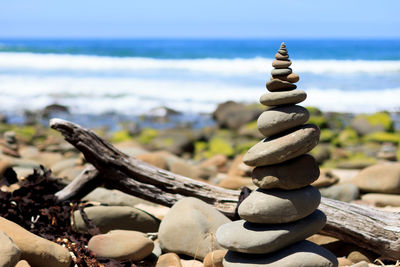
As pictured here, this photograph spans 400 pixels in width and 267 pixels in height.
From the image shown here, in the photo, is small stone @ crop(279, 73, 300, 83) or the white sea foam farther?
the white sea foam

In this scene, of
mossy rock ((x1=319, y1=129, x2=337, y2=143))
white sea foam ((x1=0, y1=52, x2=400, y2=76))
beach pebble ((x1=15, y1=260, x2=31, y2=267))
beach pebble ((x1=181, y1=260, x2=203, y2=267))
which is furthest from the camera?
white sea foam ((x1=0, y1=52, x2=400, y2=76))

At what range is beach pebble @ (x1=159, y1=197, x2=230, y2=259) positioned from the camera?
4988 millimetres

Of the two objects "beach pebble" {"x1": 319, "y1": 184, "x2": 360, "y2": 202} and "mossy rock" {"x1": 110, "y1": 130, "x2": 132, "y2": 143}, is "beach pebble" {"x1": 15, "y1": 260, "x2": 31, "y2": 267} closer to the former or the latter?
"beach pebble" {"x1": 319, "y1": 184, "x2": 360, "y2": 202}

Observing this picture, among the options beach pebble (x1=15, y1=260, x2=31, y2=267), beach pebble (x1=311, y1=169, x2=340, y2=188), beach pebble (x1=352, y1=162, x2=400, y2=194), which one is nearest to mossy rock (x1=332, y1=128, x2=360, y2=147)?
beach pebble (x1=311, y1=169, x2=340, y2=188)

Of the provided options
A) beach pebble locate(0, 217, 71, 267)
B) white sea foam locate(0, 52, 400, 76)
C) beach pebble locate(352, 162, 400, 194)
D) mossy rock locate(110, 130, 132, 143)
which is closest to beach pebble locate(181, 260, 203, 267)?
beach pebble locate(0, 217, 71, 267)

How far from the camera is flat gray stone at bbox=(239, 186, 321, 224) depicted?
382 centimetres

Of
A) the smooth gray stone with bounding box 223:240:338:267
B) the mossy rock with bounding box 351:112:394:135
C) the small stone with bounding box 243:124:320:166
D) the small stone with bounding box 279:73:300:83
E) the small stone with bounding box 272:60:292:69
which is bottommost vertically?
the mossy rock with bounding box 351:112:394:135

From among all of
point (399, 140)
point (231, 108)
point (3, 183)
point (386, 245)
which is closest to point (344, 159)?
point (399, 140)

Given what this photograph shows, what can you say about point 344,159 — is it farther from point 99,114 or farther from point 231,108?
point 99,114

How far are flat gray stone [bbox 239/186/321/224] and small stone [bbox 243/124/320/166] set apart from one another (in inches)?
10.7

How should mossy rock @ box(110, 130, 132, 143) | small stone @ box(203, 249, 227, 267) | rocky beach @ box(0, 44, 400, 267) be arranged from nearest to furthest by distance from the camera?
rocky beach @ box(0, 44, 400, 267) → small stone @ box(203, 249, 227, 267) → mossy rock @ box(110, 130, 132, 143)

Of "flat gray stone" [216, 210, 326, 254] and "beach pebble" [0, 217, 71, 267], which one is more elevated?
"flat gray stone" [216, 210, 326, 254]

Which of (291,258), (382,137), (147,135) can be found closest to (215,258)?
(291,258)

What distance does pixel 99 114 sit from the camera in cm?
1981
